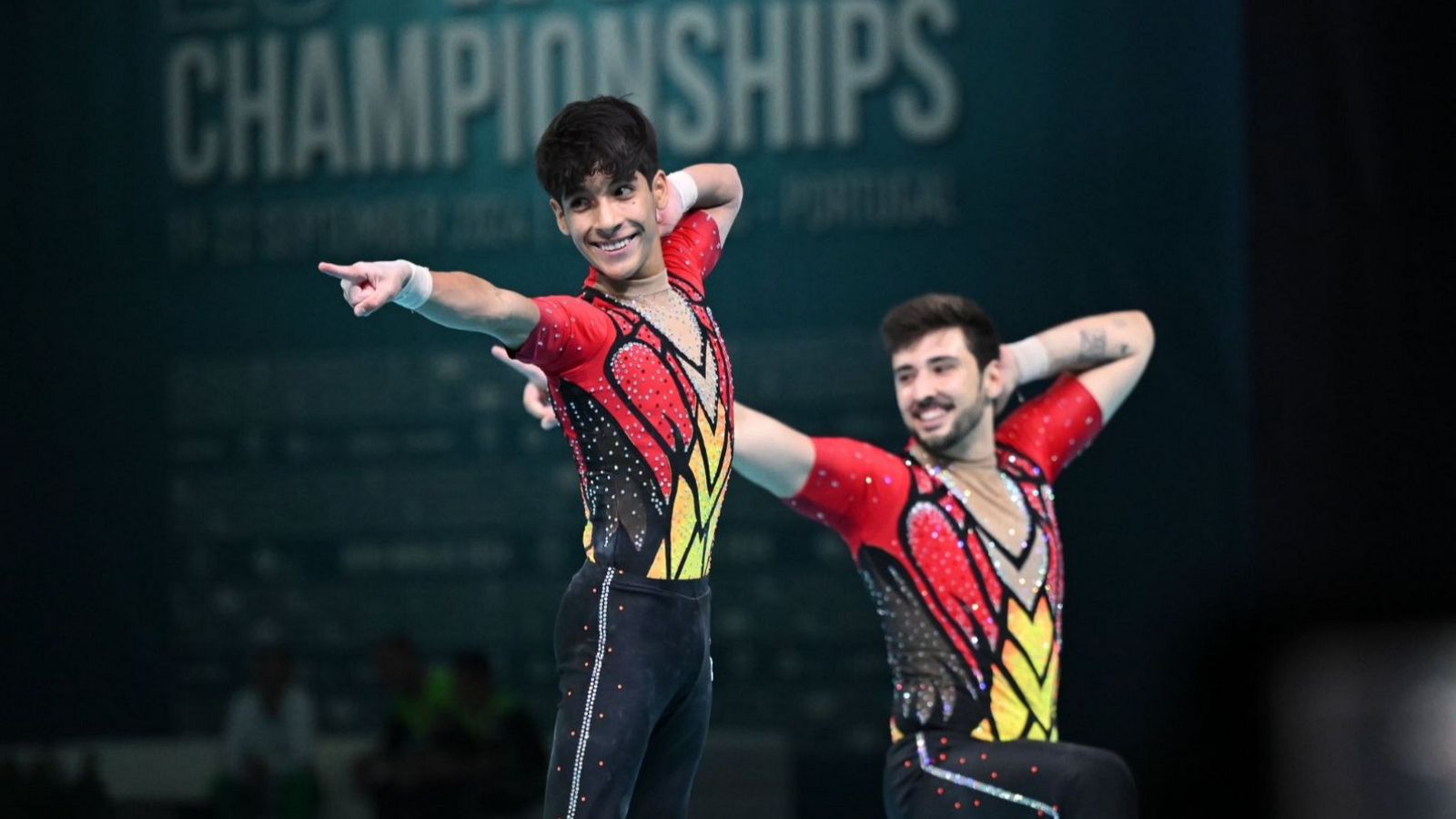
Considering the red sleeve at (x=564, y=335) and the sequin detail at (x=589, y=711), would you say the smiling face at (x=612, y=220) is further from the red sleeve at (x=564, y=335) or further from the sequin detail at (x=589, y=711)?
the sequin detail at (x=589, y=711)

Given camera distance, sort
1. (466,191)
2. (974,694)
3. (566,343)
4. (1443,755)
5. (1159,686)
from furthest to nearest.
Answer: (466,191), (1159,686), (974,694), (566,343), (1443,755)

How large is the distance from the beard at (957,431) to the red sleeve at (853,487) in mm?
93

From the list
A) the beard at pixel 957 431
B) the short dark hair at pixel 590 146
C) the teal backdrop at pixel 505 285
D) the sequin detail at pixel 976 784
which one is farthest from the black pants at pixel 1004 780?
the teal backdrop at pixel 505 285

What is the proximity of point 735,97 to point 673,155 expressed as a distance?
270 millimetres

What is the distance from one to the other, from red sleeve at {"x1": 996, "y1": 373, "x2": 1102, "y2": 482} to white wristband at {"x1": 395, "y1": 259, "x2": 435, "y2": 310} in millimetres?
1527

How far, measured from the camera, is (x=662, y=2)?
18.3 feet

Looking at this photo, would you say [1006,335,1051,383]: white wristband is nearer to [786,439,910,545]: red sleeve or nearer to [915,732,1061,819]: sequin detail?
[786,439,910,545]: red sleeve

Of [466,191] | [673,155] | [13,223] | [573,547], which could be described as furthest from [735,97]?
[13,223]

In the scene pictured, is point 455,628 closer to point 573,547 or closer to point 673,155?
point 573,547

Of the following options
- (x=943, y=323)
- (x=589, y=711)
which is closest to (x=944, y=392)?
(x=943, y=323)

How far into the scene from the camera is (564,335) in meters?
2.53

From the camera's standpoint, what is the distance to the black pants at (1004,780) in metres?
2.98

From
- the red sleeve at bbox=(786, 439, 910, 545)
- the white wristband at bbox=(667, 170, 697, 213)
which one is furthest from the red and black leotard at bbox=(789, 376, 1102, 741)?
the white wristband at bbox=(667, 170, 697, 213)

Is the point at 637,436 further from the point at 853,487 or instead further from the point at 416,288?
the point at 853,487
